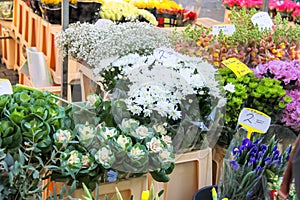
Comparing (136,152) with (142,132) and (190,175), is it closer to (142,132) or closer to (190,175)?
(142,132)

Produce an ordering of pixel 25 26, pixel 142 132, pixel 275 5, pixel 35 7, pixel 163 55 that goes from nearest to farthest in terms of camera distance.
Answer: pixel 142 132 < pixel 163 55 < pixel 35 7 < pixel 25 26 < pixel 275 5

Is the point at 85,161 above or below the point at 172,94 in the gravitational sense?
below

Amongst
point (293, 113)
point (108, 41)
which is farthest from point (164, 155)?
point (108, 41)

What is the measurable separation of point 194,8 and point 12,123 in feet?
10.1

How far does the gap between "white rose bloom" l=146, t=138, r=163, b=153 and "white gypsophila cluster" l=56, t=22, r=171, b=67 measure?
56 centimetres

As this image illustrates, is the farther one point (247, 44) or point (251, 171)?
point (247, 44)

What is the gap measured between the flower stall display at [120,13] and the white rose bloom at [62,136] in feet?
5.78

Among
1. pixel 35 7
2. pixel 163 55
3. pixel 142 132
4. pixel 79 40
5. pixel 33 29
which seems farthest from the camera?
pixel 33 29

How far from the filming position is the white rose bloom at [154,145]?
1.34m

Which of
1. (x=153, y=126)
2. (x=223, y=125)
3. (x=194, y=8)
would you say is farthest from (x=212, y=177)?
(x=194, y=8)

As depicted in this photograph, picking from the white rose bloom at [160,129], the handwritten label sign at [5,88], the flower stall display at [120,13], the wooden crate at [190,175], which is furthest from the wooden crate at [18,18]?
the white rose bloom at [160,129]

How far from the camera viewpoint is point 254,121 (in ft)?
4.94

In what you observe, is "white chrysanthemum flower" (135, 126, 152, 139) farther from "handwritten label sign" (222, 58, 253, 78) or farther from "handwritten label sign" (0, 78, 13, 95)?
"handwritten label sign" (222, 58, 253, 78)

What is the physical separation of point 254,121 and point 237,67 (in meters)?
0.43
